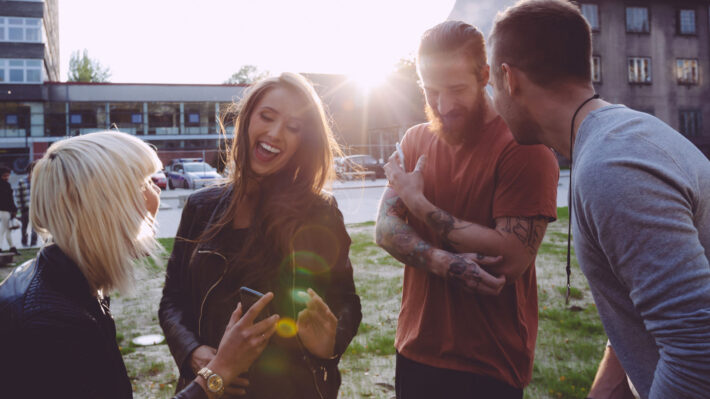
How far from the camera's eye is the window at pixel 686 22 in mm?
35281

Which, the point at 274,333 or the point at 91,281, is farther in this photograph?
the point at 274,333

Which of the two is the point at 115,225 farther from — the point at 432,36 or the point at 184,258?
the point at 432,36

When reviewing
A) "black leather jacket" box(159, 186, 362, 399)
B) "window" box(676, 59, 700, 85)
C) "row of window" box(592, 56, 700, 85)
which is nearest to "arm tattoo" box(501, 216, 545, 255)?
"black leather jacket" box(159, 186, 362, 399)

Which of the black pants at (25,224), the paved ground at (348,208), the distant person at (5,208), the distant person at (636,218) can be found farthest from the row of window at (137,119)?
the distant person at (636,218)

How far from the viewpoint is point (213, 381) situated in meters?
1.92

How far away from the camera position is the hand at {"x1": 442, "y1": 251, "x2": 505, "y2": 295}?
2139 mm

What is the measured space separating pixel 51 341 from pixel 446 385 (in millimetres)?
1592

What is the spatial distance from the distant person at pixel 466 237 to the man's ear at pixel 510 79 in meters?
0.47

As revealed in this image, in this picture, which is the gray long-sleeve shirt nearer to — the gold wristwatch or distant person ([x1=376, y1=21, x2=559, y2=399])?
distant person ([x1=376, y1=21, x2=559, y2=399])

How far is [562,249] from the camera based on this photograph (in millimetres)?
10617

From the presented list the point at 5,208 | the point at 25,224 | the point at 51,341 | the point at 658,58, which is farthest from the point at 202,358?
the point at 658,58

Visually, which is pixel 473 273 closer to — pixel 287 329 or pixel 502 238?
pixel 502 238

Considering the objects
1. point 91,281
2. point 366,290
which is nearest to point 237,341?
point 91,281

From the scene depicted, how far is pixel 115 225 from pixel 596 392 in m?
1.97
